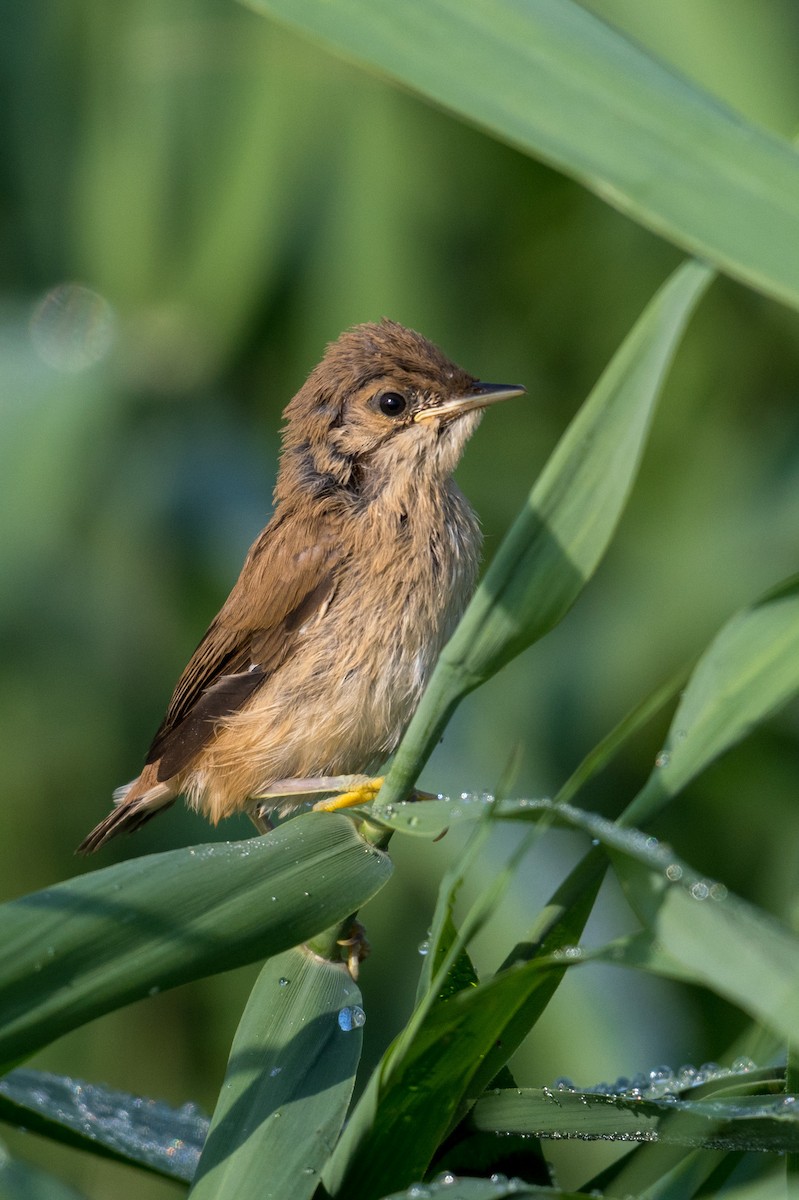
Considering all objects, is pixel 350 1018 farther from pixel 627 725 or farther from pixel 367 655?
pixel 367 655

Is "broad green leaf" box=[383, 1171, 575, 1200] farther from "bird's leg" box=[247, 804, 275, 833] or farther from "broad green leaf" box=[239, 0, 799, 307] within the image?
"bird's leg" box=[247, 804, 275, 833]

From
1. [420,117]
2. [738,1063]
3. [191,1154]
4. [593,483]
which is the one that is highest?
[420,117]

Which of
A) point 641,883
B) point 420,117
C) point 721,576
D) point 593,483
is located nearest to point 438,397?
point 721,576

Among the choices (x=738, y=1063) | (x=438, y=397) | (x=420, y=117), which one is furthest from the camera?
(x=420, y=117)

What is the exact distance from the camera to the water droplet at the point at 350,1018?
4.82 feet

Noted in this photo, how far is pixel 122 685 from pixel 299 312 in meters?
1.20

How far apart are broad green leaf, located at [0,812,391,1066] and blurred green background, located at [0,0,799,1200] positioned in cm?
188

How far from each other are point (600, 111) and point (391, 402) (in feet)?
5.15

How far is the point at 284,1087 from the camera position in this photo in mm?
1376

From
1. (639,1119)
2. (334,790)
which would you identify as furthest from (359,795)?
(639,1119)

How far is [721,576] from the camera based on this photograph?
334 centimetres

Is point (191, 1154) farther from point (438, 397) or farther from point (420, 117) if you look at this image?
point (420, 117)

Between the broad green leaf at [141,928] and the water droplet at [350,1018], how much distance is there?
152mm

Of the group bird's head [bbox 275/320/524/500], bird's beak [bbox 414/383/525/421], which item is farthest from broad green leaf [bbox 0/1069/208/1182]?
bird's beak [bbox 414/383/525/421]
